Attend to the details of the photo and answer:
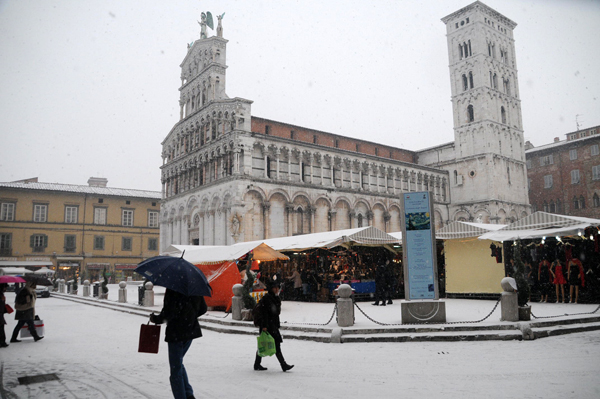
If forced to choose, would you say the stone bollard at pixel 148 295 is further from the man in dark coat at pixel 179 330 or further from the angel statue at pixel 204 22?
the angel statue at pixel 204 22

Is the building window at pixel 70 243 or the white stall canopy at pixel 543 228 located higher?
the building window at pixel 70 243

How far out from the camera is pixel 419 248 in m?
11.5

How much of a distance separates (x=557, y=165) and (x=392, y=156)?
19031 mm

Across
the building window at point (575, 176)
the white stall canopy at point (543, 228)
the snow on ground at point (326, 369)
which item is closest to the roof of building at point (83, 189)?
the snow on ground at point (326, 369)

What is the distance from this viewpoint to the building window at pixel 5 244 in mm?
45059

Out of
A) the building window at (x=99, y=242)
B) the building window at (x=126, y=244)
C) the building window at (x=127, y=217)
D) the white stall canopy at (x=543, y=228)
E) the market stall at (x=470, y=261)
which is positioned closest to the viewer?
the white stall canopy at (x=543, y=228)

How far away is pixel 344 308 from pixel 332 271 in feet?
30.2

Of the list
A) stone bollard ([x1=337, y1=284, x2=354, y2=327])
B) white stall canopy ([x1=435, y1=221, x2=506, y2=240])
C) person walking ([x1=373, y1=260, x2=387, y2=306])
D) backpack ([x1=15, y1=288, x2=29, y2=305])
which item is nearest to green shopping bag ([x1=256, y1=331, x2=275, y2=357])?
stone bollard ([x1=337, y1=284, x2=354, y2=327])

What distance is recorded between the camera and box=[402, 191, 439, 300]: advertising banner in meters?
11.3

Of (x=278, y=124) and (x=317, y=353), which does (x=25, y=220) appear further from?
(x=317, y=353)

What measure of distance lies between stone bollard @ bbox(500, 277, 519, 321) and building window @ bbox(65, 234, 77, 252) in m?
48.0

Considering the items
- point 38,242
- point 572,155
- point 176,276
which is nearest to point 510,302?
point 176,276

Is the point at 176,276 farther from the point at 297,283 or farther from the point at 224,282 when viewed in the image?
the point at 297,283

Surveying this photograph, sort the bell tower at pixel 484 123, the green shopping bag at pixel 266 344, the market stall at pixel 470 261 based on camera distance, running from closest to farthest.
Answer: the green shopping bag at pixel 266 344, the market stall at pixel 470 261, the bell tower at pixel 484 123
